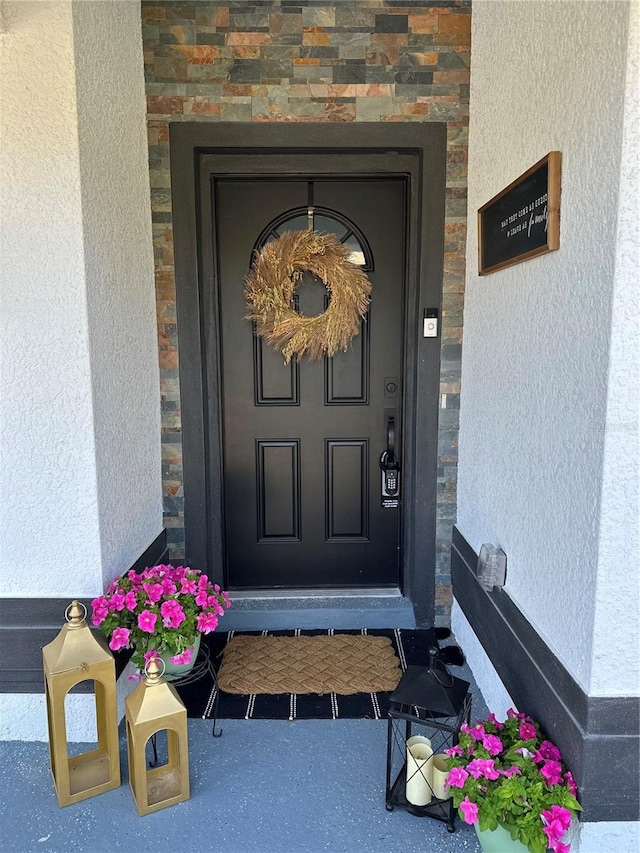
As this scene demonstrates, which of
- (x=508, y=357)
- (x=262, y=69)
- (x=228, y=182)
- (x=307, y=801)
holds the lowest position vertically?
(x=307, y=801)

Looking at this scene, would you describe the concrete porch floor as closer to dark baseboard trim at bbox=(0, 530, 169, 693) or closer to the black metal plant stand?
the black metal plant stand

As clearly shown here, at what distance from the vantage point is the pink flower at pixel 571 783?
50.6 inches

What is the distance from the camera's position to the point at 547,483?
155cm

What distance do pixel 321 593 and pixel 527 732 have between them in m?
1.45

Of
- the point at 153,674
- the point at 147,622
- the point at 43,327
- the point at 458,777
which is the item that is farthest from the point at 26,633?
the point at 458,777

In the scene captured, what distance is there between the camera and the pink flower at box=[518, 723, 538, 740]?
1448 mm

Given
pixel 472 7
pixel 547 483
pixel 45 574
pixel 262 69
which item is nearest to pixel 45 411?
pixel 45 574

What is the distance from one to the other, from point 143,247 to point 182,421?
78 cm

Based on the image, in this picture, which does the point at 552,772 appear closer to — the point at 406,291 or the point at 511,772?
the point at 511,772

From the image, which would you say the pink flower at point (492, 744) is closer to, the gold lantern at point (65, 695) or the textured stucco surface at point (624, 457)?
the textured stucco surface at point (624, 457)

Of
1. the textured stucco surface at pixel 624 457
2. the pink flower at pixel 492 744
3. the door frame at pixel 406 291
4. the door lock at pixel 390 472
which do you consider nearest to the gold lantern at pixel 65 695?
the door frame at pixel 406 291

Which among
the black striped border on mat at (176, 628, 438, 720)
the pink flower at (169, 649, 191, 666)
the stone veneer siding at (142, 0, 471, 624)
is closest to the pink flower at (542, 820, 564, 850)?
the black striped border on mat at (176, 628, 438, 720)

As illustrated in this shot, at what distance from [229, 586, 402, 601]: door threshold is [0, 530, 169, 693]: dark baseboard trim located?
3.27 feet

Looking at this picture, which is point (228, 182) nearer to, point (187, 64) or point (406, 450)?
point (187, 64)
